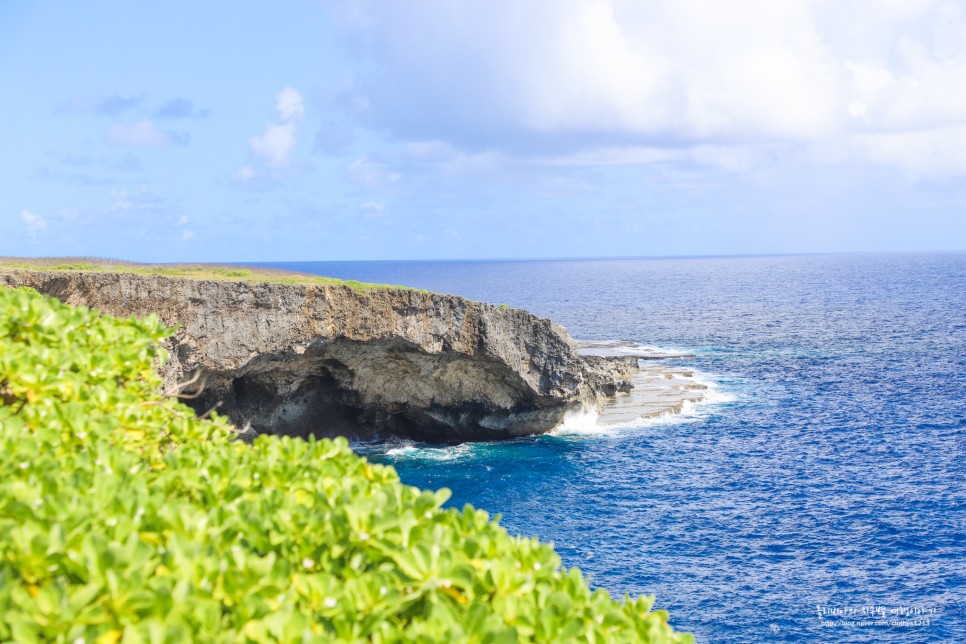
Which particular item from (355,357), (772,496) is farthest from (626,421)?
(355,357)

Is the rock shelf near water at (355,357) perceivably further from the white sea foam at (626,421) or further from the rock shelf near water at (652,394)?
the white sea foam at (626,421)

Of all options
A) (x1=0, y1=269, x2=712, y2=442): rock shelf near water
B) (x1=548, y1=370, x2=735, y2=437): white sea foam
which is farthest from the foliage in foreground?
(x1=548, y1=370, x2=735, y2=437): white sea foam

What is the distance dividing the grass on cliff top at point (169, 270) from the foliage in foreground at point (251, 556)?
108ft

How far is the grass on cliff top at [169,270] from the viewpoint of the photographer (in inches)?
1560

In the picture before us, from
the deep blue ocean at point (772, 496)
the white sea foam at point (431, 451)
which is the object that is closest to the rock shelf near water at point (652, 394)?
the deep blue ocean at point (772, 496)

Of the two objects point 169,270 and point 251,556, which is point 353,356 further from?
point 251,556

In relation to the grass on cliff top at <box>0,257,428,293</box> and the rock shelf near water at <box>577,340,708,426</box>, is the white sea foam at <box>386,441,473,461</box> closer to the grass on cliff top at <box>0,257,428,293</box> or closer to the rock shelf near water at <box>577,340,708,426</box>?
the rock shelf near water at <box>577,340,708,426</box>

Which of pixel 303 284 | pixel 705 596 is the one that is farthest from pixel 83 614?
pixel 303 284

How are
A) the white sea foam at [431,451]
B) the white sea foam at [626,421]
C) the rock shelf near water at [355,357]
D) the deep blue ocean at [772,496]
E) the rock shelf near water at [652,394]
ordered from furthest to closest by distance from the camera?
the rock shelf near water at [652,394] → the white sea foam at [626,421] → the white sea foam at [431,451] → the rock shelf near water at [355,357] → the deep blue ocean at [772,496]

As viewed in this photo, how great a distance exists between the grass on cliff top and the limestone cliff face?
1.43 m

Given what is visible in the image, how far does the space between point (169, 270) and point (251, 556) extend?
134 feet

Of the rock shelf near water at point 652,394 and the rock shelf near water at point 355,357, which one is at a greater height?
the rock shelf near water at point 355,357

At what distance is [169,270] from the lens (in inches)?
1695

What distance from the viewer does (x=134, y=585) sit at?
5078 mm
